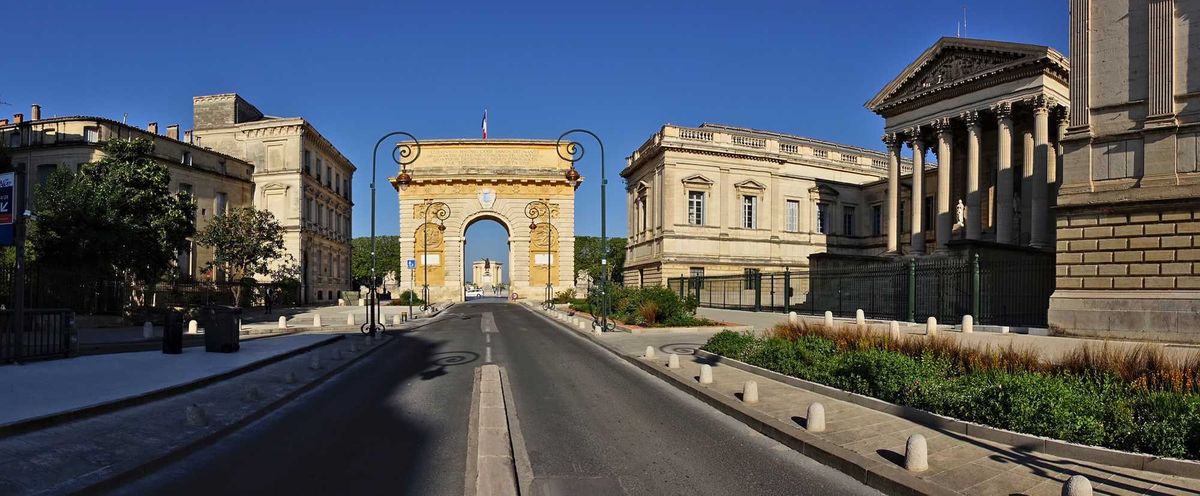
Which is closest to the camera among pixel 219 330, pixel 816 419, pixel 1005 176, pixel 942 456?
pixel 942 456

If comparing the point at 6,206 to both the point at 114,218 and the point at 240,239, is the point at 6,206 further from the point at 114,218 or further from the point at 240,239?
the point at 240,239

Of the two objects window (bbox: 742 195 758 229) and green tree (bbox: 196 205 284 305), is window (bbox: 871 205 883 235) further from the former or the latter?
green tree (bbox: 196 205 284 305)

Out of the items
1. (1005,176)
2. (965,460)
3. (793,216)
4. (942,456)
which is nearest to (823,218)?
(793,216)

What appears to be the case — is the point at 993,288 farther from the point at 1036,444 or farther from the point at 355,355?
the point at 355,355

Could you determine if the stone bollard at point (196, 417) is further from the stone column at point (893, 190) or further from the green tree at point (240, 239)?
the stone column at point (893, 190)

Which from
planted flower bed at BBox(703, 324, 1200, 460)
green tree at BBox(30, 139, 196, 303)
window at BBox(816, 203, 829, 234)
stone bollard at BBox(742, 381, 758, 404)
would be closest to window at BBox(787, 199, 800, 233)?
window at BBox(816, 203, 829, 234)


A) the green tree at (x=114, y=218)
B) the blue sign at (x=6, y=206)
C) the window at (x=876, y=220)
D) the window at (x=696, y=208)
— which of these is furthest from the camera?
the window at (x=876, y=220)

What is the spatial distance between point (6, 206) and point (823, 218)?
50170 mm

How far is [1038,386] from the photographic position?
7.17 m

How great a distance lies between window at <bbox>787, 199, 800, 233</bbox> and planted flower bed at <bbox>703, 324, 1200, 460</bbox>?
1602 inches

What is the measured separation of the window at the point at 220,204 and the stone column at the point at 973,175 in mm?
47573

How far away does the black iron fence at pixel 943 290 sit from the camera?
21953 mm

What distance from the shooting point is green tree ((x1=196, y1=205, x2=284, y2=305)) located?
131 ft

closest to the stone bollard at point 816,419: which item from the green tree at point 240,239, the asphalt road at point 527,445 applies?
the asphalt road at point 527,445
